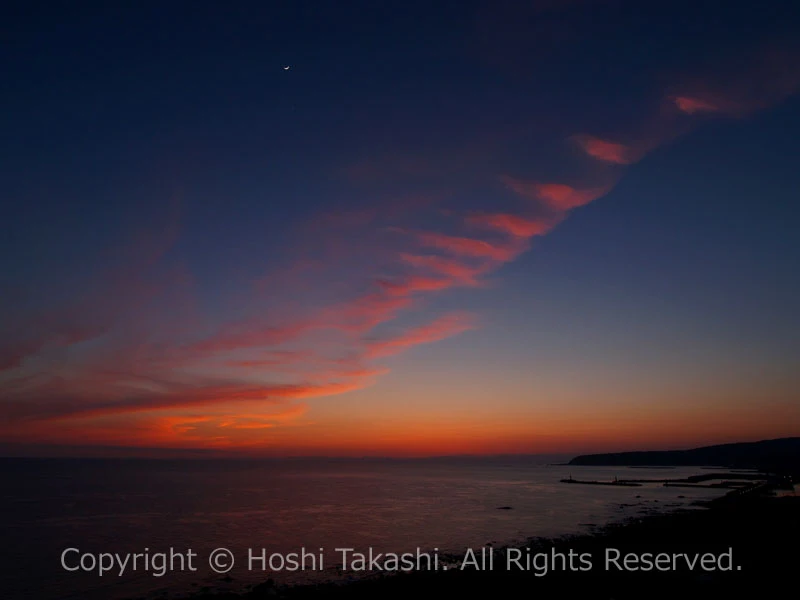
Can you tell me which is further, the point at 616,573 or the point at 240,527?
the point at 240,527

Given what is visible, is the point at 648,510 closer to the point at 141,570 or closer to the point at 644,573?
the point at 644,573

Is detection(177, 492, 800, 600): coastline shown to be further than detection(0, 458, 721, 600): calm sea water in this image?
No

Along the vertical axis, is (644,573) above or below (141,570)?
above

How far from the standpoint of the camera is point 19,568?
A: 32.2m

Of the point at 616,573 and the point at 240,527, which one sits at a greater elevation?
the point at 616,573

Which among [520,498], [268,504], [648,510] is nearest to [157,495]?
[268,504]

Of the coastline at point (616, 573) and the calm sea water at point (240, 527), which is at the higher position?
the coastline at point (616, 573)

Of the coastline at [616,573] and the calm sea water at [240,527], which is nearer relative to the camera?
the coastline at [616,573]

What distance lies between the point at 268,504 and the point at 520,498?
3834 cm

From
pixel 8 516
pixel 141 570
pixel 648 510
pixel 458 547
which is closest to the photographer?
pixel 141 570

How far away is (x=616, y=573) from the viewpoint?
25016 mm

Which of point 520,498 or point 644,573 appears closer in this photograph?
point 644,573

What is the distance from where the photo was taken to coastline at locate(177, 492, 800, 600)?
21266mm

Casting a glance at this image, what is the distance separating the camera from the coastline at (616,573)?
21.3 meters
